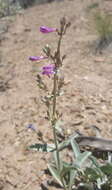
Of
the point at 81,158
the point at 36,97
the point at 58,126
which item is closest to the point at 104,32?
the point at 36,97

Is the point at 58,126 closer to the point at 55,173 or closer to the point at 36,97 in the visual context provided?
the point at 55,173

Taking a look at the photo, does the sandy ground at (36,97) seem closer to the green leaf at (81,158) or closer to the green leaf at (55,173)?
the green leaf at (55,173)

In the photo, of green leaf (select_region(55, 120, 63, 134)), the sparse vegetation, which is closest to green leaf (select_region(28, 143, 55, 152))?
green leaf (select_region(55, 120, 63, 134))

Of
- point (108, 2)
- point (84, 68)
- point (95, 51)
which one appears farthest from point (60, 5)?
point (84, 68)

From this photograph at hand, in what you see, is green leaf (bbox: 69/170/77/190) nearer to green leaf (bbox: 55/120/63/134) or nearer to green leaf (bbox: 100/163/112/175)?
green leaf (bbox: 100/163/112/175)

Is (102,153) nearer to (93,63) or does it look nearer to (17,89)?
(17,89)

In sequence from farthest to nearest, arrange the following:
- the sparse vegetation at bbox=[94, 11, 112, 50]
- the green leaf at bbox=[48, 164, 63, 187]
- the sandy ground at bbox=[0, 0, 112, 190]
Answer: the sparse vegetation at bbox=[94, 11, 112, 50] < the sandy ground at bbox=[0, 0, 112, 190] < the green leaf at bbox=[48, 164, 63, 187]

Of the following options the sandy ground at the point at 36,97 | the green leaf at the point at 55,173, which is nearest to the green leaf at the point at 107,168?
the green leaf at the point at 55,173

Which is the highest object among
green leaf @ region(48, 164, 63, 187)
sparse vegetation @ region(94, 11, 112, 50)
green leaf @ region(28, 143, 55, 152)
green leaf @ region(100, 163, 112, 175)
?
sparse vegetation @ region(94, 11, 112, 50)
